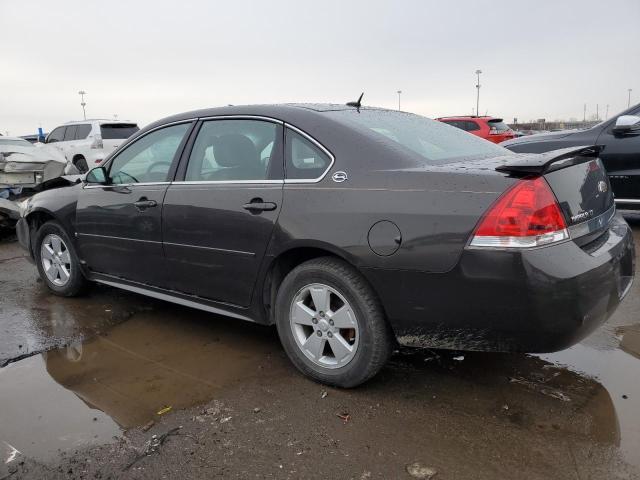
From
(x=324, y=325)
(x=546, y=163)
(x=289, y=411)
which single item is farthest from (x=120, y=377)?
(x=546, y=163)

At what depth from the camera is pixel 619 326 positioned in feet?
12.3

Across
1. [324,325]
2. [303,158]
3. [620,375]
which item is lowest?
[620,375]

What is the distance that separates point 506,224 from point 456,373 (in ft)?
3.80

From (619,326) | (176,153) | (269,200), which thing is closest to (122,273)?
(176,153)

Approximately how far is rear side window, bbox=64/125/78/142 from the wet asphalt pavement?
1327 cm

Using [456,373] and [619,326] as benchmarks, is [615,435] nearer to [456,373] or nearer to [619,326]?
[456,373]

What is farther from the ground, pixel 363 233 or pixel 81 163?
pixel 81 163

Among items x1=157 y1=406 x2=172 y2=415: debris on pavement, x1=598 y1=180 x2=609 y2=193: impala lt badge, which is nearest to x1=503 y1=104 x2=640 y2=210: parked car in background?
x1=598 y1=180 x2=609 y2=193: impala lt badge

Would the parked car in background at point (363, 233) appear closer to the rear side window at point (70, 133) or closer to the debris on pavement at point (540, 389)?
the debris on pavement at point (540, 389)

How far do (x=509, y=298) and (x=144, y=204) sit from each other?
2.51 metres

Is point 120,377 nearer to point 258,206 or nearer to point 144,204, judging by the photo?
point 144,204

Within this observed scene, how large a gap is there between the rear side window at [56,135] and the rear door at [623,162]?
14.7 meters

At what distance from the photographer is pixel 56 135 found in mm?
16125

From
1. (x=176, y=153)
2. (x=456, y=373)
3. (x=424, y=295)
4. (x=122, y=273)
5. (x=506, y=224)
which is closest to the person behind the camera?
(x=506, y=224)
